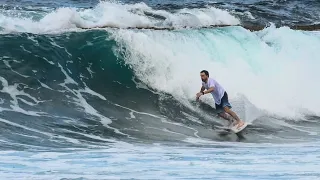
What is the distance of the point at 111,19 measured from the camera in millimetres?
21562

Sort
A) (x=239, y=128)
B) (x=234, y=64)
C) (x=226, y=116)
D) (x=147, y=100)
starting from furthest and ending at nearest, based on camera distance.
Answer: (x=234, y=64)
(x=147, y=100)
(x=226, y=116)
(x=239, y=128)

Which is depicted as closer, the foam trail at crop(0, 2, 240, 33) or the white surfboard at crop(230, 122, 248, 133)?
the white surfboard at crop(230, 122, 248, 133)

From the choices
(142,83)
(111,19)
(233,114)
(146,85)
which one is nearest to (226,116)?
(233,114)

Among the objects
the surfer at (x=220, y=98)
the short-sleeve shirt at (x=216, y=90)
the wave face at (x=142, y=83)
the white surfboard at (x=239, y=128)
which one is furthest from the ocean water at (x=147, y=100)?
the short-sleeve shirt at (x=216, y=90)

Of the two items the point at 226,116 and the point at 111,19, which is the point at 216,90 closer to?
the point at 226,116

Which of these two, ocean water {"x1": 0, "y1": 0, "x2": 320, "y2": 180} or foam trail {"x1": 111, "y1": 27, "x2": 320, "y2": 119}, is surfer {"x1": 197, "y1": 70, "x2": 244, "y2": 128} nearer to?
ocean water {"x1": 0, "y1": 0, "x2": 320, "y2": 180}

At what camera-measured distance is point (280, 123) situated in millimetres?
13805

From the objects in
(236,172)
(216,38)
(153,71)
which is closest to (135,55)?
(153,71)

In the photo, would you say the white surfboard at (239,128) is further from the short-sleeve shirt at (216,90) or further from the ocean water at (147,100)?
the short-sleeve shirt at (216,90)

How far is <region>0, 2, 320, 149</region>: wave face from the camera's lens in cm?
1207

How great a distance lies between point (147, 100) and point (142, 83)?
97cm

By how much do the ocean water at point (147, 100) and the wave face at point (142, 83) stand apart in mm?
28

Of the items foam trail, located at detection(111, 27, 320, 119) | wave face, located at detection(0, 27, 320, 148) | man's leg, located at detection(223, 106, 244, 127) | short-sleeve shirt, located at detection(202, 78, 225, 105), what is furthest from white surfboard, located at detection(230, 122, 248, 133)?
foam trail, located at detection(111, 27, 320, 119)

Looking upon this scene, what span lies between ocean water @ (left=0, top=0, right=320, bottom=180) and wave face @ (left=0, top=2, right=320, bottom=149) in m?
0.03
